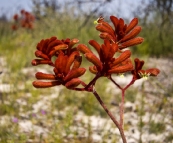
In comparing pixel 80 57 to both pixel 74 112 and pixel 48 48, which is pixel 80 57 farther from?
pixel 74 112

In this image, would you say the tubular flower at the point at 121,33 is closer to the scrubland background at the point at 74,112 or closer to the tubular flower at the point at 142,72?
the tubular flower at the point at 142,72

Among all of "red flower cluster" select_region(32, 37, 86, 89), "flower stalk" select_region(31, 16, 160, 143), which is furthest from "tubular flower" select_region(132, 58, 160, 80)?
"red flower cluster" select_region(32, 37, 86, 89)

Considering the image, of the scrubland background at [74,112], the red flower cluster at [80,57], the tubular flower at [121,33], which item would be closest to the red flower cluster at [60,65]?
the red flower cluster at [80,57]

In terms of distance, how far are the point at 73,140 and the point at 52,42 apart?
157cm

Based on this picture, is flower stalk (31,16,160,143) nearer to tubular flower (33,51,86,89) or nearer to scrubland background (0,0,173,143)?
tubular flower (33,51,86,89)

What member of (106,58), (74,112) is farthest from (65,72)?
(74,112)

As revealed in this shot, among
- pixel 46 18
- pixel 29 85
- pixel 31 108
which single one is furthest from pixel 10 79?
pixel 46 18

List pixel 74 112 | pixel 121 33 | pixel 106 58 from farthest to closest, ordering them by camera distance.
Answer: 1. pixel 74 112
2. pixel 121 33
3. pixel 106 58

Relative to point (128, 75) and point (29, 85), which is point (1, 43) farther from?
point (29, 85)

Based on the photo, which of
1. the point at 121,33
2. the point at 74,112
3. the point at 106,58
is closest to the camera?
the point at 106,58

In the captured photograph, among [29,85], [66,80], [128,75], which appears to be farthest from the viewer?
[128,75]

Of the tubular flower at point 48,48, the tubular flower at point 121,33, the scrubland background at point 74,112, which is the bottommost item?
the scrubland background at point 74,112

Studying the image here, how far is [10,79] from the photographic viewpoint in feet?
13.2

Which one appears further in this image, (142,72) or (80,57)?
(142,72)
